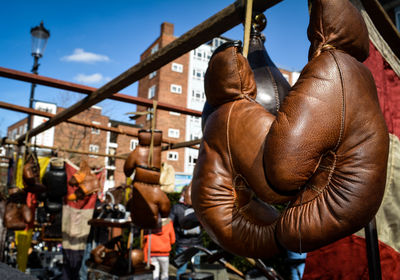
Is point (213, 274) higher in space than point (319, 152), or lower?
lower

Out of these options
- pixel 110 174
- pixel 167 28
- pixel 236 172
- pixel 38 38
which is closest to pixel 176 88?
pixel 167 28

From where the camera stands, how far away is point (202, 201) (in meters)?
0.76

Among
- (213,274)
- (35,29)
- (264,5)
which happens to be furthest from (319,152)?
(35,29)

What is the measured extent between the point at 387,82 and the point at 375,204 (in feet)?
4.16

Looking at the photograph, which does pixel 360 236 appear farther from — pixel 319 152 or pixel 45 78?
pixel 45 78

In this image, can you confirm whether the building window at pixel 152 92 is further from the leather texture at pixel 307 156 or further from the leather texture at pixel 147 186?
the leather texture at pixel 307 156

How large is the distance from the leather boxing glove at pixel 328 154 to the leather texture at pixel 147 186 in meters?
2.29

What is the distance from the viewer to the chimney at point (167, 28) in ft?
97.0

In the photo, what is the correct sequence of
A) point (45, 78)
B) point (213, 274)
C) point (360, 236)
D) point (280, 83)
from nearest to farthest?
point (280, 83) → point (360, 236) → point (45, 78) → point (213, 274)

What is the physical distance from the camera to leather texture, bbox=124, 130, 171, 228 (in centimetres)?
279

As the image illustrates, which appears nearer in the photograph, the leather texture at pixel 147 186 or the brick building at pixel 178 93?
the leather texture at pixel 147 186

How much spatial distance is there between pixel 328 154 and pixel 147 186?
7.92 ft

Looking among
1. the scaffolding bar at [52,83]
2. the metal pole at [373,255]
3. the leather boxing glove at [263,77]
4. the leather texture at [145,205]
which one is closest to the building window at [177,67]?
the scaffolding bar at [52,83]

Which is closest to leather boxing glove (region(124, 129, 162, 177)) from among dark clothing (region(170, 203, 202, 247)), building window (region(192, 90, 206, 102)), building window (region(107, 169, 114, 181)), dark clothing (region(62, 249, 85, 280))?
dark clothing (region(170, 203, 202, 247))
